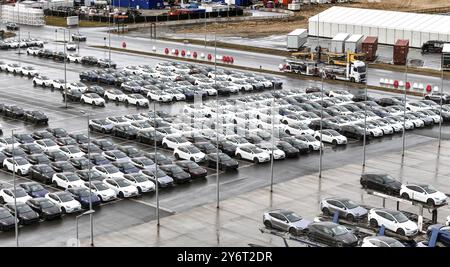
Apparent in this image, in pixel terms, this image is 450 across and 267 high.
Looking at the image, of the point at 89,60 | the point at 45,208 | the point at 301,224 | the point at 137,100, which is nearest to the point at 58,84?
the point at 137,100

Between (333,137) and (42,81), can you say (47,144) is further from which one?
(42,81)

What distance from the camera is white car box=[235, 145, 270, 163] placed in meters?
62.3

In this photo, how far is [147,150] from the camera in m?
66.2

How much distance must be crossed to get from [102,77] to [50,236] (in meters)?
54.9

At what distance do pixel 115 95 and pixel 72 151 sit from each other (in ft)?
82.7

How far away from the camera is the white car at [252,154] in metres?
62.3

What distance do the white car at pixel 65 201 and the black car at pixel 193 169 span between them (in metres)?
10.0

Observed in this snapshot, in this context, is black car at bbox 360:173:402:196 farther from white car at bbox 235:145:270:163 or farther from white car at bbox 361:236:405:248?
white car at bbox 361:236:405:248

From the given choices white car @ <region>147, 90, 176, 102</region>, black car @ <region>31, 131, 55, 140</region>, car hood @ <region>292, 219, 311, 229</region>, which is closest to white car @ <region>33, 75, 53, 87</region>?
white car @ <region>147, 90, 176, 102</region>

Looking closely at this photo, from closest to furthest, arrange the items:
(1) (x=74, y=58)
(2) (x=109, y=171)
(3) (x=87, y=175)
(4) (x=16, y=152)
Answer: (3) (x=87, y=175) → (2) (x=109, y=171) → (4) (x=16, y=152) → (1) (x=74, y=58)

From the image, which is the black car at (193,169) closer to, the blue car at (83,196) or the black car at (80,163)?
the black car at (80,163)

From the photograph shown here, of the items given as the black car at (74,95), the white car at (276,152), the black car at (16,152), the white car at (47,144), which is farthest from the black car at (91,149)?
the black car at (74,95)

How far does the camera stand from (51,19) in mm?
170875

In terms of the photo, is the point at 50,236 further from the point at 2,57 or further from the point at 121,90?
the point at 2,57
